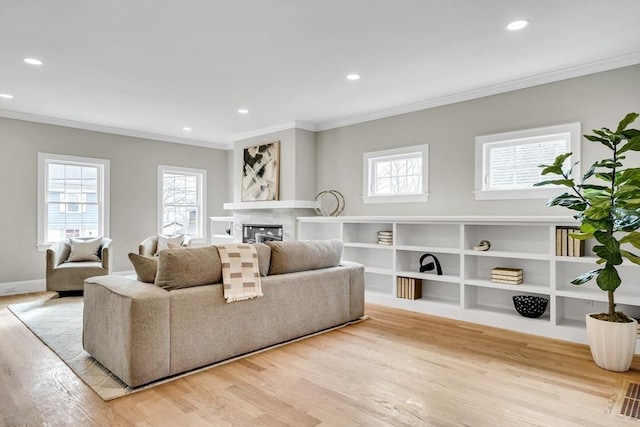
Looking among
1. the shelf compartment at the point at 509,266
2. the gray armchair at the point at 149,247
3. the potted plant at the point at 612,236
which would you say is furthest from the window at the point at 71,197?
the potted plant at the point at 612,236

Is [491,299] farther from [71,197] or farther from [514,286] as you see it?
[71,197]

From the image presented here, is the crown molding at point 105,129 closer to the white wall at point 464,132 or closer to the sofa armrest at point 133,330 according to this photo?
the white wall at point 464,132

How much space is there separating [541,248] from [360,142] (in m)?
2.90

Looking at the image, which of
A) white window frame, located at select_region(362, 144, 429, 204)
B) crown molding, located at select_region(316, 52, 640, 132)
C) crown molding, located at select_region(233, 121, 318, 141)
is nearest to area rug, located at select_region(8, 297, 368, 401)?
white window frame, located at select_region(362, 144, 429, 204)

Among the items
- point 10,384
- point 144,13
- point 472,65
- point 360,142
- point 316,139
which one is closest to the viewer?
point 10,384

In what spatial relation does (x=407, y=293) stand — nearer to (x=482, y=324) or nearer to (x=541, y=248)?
(x=482, y=324)

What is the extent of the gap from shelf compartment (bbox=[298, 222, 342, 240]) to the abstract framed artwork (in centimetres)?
73

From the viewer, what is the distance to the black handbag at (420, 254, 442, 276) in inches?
185

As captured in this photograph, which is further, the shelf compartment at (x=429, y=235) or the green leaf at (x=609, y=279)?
the shelf compartment at (x=429, y=235)

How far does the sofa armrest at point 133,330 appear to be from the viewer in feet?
8.04

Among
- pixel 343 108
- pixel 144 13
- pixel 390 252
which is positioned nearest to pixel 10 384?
pixel 144 13

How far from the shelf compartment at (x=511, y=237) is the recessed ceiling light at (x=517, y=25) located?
2.05 metres

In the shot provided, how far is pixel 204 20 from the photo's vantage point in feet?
9.76

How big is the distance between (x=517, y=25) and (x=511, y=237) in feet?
7.34
